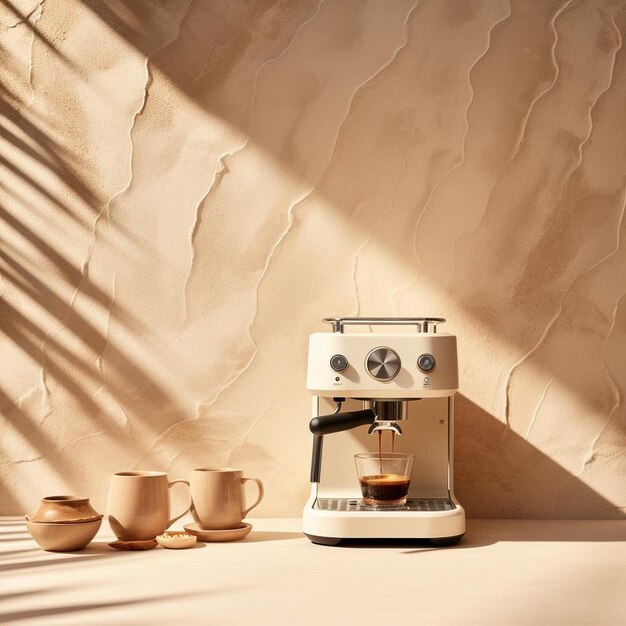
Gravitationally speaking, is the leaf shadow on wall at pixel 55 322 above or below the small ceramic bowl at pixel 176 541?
above

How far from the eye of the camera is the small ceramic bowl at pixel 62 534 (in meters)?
1.11

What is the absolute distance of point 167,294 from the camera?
1410mm

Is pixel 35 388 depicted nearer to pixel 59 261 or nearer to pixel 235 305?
pixel 59 261

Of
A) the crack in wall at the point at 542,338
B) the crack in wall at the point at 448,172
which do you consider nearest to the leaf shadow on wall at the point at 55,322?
the crack in wall at the point at 448,172

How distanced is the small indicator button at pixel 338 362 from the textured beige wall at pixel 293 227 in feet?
0.78

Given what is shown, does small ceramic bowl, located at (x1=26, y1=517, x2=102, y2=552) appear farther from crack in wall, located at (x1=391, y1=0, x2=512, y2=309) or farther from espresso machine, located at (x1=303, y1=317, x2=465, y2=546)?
crack in wall, located at (x1=391, y1=0, x2=512, y2=309)

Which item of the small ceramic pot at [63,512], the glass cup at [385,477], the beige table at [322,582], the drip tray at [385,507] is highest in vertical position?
the glass cup at [385,477]

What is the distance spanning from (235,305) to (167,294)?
0.12 metres

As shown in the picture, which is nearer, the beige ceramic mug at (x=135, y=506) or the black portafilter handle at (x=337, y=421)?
the black portafilter handle at (x=337, y=421)

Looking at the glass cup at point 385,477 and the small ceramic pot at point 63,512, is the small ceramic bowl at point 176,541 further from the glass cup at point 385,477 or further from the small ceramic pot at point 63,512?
the glass cup at point 385,477

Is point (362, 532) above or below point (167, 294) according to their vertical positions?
below

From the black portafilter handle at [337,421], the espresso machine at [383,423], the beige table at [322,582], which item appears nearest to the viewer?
the beige table at [322,582]

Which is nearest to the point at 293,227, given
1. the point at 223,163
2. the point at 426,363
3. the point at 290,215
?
the point at 290,215

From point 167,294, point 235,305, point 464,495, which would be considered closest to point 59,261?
point 167,294
